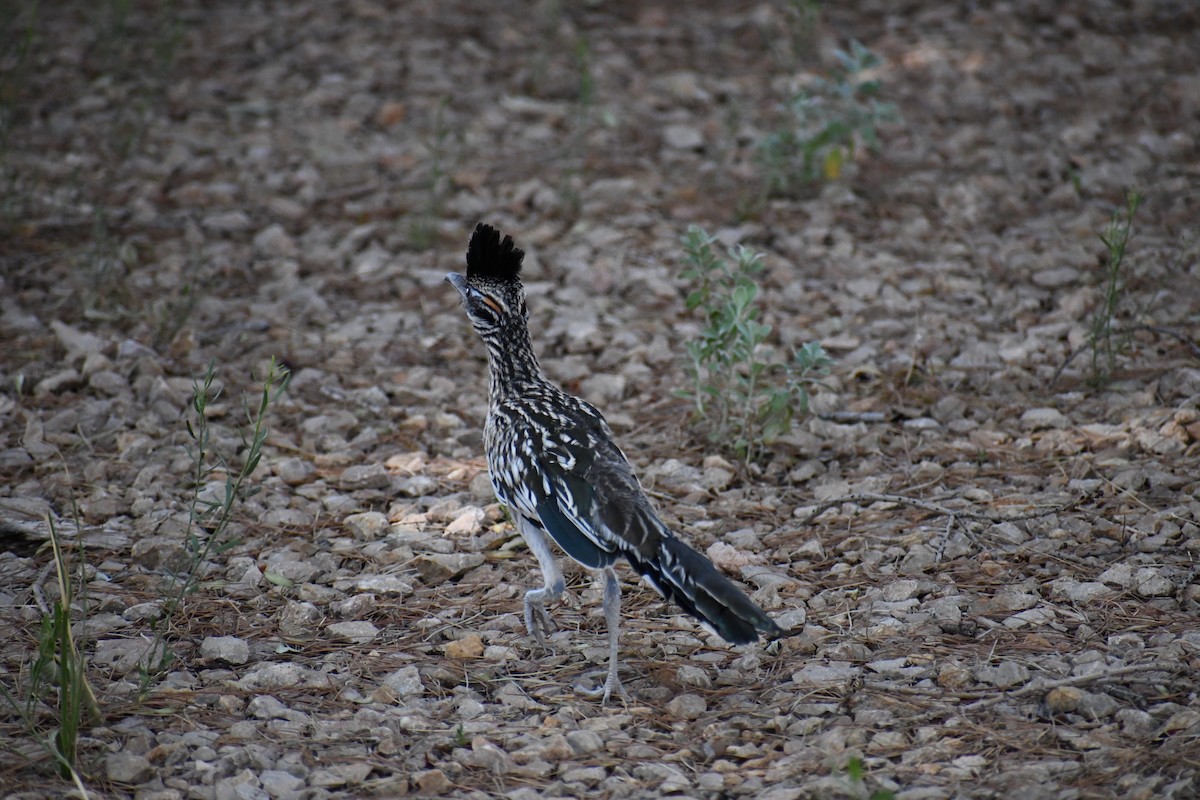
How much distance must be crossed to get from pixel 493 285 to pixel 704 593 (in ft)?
7.00

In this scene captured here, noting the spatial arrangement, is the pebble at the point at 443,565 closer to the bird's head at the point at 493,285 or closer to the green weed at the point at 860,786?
the bird's head at the point at 493,285

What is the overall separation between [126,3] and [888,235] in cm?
681

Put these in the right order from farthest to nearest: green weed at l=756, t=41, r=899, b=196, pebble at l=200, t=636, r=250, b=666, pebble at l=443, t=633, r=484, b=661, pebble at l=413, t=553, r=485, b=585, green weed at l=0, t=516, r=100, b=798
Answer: green weed at l=756, t=41, r=899, b=196, pebble at l=413, t=553, r=485, b=585, pebble at l=443, t=633, r=484, b=661, pebble at l=200, t=636, r=250, b=666, green weed at l=0, t=516, r=100, b=798

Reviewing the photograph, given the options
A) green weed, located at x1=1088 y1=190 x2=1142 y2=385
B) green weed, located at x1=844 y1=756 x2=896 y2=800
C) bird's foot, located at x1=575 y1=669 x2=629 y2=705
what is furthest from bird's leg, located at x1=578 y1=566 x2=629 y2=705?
green weed, located at x1=1088 y1=190 x2=1142 y2=385

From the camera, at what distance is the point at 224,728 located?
4.45 meters

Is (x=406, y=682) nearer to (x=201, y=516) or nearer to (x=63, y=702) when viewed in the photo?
(x=201, y=516)

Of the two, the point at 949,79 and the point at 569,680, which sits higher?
the point at 949,79

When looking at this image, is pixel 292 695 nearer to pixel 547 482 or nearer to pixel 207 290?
pixel 547 482

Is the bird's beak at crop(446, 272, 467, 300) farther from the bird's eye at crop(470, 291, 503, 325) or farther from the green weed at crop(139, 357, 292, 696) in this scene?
the green weed at crop(139, 357, 292, 696)

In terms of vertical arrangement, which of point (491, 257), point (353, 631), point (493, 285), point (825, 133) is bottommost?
point (353, 631)

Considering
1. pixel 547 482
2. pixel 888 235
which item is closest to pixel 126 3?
pixel 888 235

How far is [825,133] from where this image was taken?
8711 mm

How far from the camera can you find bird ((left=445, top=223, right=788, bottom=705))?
14.6 feet

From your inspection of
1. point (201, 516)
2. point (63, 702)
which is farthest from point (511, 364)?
point (63, 702)
